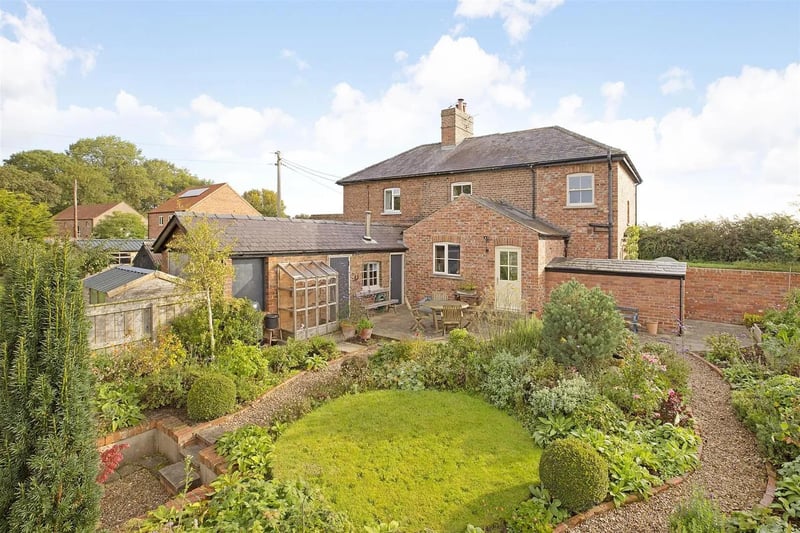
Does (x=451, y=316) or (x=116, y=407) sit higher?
(x=451, y=316)

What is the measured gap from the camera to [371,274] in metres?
16.6

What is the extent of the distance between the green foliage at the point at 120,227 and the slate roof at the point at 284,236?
36.8 meters

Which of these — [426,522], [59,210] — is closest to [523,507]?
[426,522]

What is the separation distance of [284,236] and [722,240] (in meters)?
21.5

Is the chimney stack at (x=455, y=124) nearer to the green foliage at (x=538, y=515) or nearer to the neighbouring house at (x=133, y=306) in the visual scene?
the neighbouring house at (x=133, y=306)

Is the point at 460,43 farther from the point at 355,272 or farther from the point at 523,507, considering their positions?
the point at 523,507

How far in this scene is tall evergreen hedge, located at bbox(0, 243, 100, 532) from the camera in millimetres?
3215

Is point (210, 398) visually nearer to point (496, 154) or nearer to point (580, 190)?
point (580, 190)

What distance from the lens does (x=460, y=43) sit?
9664mm

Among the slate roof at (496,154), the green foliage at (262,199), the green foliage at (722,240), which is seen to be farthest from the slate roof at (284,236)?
the green foliage at (262,199)

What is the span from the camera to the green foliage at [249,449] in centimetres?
536

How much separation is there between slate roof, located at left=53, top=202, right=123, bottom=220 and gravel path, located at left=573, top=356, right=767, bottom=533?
196ft

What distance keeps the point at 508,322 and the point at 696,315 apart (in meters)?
9.58

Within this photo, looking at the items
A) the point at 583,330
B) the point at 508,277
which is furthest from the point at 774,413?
the point at 508,277
